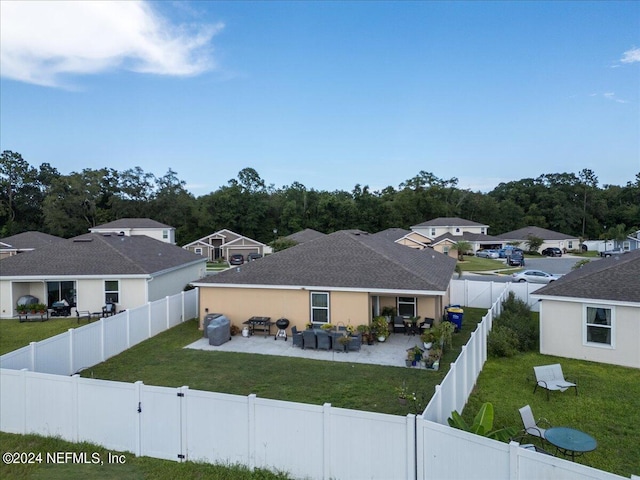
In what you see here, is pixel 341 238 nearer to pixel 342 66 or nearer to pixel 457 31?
pixel 457 31

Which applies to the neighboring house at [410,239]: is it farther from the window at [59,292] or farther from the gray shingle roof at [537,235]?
the window at [59,292]

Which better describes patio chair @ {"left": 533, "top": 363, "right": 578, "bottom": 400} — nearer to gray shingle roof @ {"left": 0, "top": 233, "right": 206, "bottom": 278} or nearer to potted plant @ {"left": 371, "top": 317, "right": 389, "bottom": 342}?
potted plant @ {"left": 371, "top": 317, "right": 389, "bottom": 342}

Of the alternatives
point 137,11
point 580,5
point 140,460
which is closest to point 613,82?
point 580,5

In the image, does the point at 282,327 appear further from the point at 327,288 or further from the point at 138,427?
the point at 138,427

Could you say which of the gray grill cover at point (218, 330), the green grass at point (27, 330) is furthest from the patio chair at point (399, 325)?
the green grass at point (27, 330)

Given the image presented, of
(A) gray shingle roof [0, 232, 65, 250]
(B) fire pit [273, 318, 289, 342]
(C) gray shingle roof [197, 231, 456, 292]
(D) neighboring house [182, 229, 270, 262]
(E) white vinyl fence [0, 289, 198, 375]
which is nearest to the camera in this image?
(E) white vinyl fence [0, 289, 198, 375]

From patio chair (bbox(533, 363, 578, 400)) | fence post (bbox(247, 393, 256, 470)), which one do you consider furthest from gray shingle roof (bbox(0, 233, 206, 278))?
patio chair (bbox(533, 363, 578, 400))
